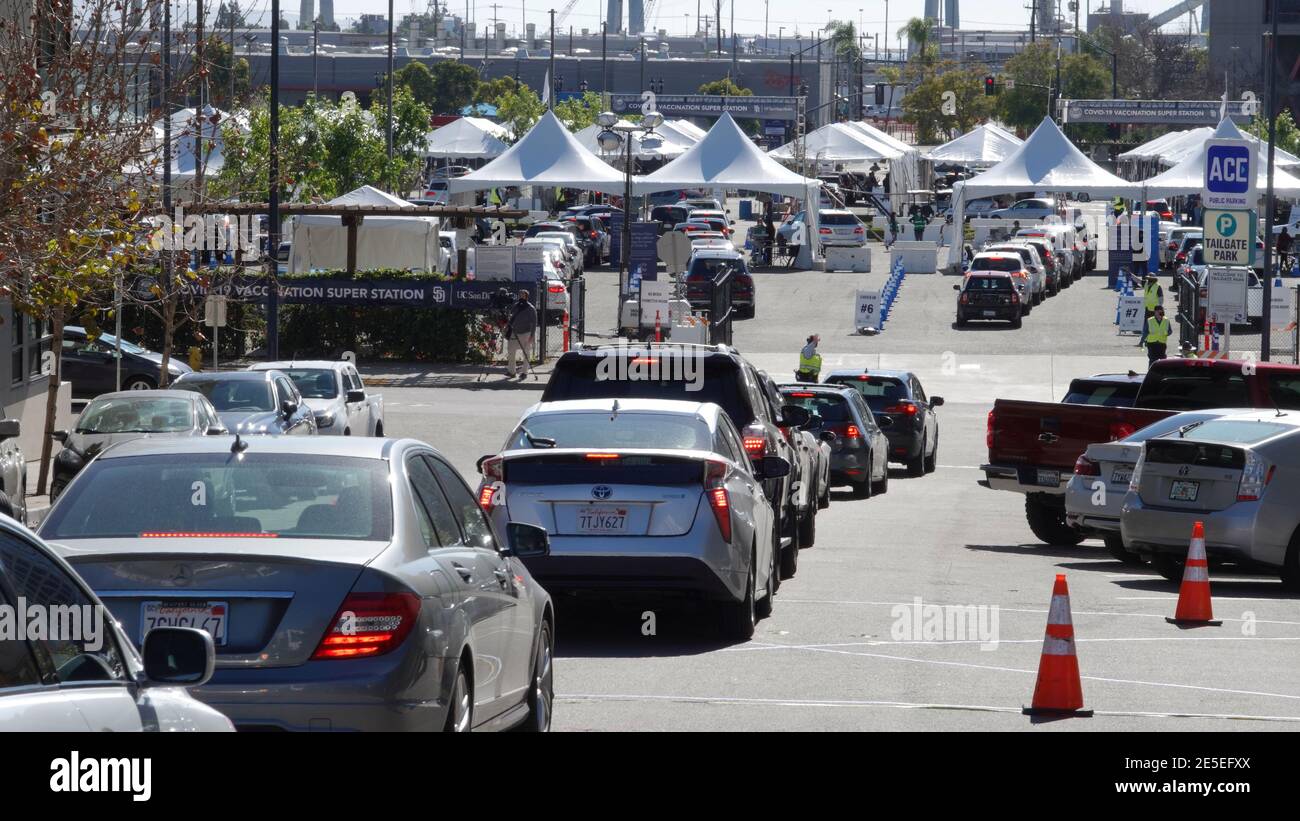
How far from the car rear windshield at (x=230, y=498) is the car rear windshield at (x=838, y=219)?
195 feet

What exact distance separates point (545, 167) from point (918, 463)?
1182 inches

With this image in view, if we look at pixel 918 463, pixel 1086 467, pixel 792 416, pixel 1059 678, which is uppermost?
pixel 792 416

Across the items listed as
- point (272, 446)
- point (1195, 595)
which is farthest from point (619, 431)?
point (272, 446)

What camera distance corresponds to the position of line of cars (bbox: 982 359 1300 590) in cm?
1575

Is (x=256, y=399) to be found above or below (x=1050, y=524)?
above

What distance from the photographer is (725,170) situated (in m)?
58.0

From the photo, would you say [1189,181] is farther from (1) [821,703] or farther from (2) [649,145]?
(1) [821,703]

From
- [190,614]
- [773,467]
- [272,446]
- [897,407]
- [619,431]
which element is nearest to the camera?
[190,614]

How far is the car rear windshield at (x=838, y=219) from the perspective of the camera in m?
66.2

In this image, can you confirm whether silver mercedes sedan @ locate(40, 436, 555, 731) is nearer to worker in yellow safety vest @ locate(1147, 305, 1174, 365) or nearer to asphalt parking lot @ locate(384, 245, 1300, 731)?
asphalt parking lot @ locate(384, 245, 1300, 731)

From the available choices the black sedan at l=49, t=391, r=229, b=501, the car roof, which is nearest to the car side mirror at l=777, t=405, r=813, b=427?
the black sedan at l=49, t=391, r=229, b=501

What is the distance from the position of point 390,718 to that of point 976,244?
61500mm

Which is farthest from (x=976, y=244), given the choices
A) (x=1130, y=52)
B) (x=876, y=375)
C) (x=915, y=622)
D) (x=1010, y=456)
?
(x=1130, y=52)

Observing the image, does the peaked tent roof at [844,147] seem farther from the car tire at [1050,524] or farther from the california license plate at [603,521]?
the california license plate at [603,521]
